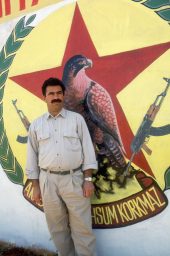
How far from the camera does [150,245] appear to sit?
311cm

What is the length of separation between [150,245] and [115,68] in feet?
4.96

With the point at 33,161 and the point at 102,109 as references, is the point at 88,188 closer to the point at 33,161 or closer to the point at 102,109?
the point at 33,161

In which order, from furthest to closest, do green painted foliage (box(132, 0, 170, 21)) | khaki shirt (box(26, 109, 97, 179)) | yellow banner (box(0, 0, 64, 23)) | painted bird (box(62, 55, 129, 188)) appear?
yellow banner (box(0, 0, 64, 23))
painted bird (box(62, 55, 129, 188))
khaki shirt (box(26, 109, 97, 179))
green painted foliage (box(132, 0, 170, 21))

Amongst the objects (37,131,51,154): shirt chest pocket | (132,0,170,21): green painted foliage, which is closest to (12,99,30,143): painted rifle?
(37,131,51,154): shirt chest pocket

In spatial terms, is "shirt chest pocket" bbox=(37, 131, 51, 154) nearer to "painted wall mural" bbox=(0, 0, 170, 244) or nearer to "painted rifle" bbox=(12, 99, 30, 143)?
"painted wall mural" bbox=(0, 0, 170, 244)

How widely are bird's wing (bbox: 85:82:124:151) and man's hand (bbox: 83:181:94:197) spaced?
420mm

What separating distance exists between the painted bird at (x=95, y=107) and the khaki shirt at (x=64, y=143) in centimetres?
20

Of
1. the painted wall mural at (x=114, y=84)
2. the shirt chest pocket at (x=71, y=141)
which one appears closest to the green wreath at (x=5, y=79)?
the painted wall mural at (x=114, y=84)

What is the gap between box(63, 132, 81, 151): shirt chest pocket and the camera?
121 inches

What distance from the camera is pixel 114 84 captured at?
3160mm

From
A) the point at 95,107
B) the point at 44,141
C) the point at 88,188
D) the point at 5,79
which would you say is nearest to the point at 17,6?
the point at 5,79

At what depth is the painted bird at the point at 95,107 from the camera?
321 centimetres

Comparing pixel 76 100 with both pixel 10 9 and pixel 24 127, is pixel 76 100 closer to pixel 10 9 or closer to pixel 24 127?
pixel 24 127

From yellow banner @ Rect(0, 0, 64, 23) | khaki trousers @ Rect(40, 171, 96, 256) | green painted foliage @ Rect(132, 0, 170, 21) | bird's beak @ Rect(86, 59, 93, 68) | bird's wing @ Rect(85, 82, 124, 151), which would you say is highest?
yellow banner @ Rect(0, 0, 64, 23)
